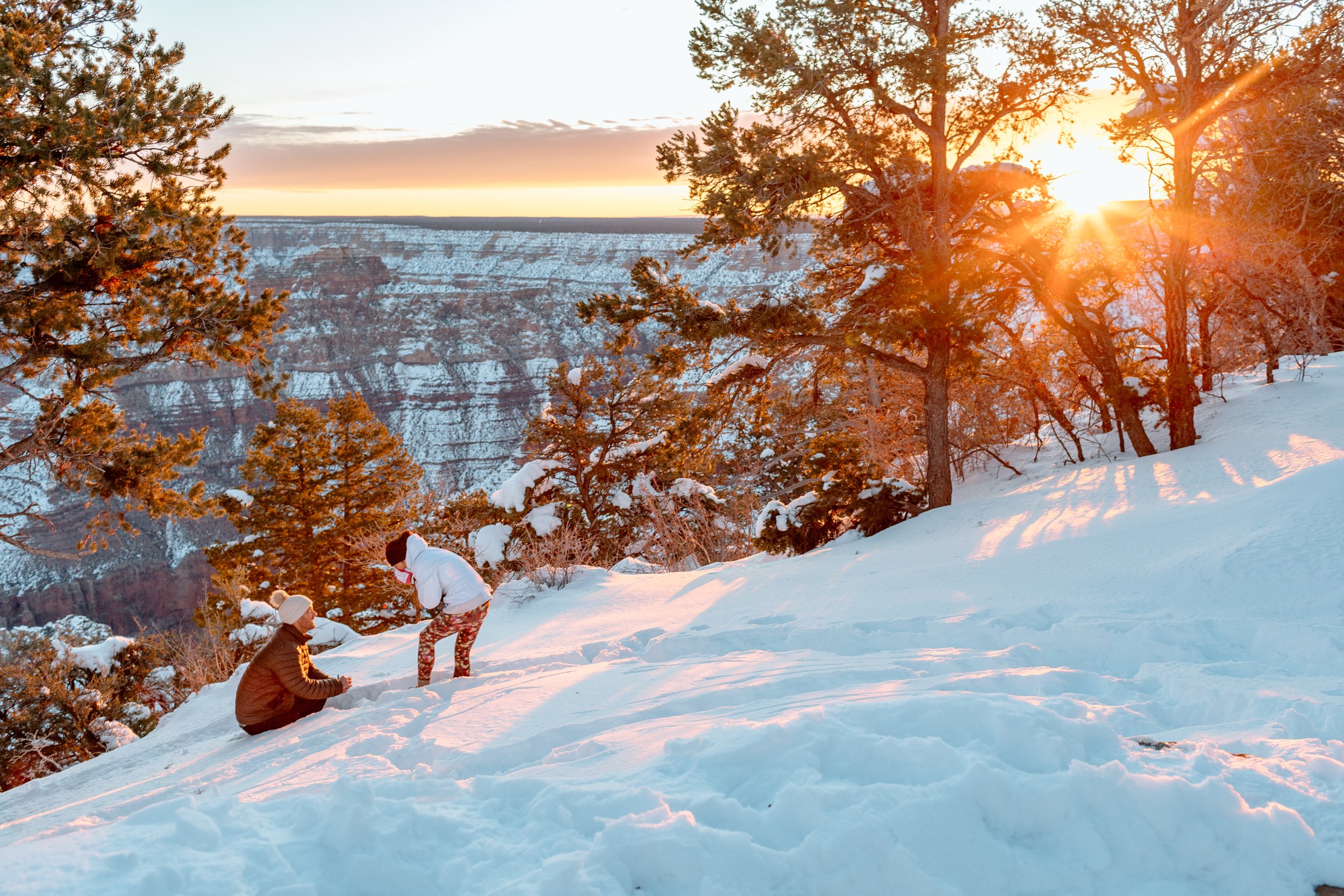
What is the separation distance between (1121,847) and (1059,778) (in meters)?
0.30

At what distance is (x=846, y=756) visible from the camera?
136 inches

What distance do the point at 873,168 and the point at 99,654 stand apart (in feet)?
62.7

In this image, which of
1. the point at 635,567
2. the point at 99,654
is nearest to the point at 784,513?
the point at 635,567

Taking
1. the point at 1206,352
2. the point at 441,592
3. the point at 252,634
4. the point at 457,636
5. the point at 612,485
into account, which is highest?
the point at 1206,352

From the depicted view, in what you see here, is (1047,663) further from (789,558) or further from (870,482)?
(870,482)

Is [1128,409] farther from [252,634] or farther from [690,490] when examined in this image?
[252,634]

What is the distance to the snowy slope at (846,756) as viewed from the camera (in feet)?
9.39

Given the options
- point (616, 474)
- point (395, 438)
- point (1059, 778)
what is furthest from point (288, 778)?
point (395, 438)

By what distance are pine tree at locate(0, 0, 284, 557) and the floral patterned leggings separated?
5688 mm

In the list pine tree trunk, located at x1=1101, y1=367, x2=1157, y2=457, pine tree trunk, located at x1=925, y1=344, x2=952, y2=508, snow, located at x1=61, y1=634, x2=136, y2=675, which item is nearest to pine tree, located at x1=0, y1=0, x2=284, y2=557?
snow, located at x1=61, y1=634, x2=136, y2=675

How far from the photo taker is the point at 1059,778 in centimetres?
311

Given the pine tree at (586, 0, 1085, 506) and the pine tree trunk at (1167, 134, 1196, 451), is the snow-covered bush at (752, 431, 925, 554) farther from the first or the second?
the pine tree trunk at (1167, 134, 1196, 451)

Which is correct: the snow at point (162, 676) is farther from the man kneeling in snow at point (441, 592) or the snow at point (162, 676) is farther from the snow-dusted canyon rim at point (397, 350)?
the snow-dusted canyon rim at point (397, 350)

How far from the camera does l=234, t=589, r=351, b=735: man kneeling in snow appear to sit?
6.42 metres
